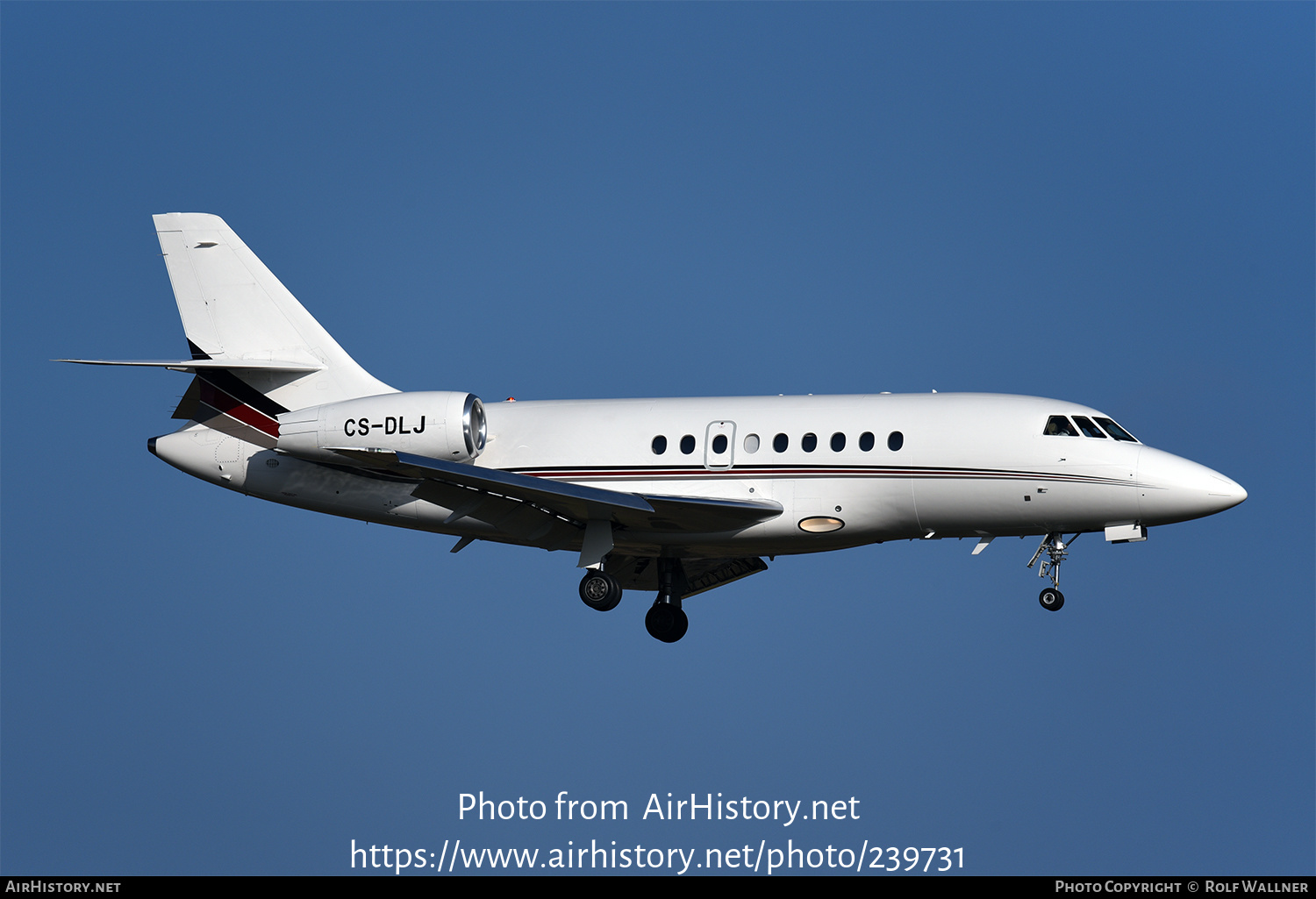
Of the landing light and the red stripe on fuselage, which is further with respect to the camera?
the red stripe on fuselage

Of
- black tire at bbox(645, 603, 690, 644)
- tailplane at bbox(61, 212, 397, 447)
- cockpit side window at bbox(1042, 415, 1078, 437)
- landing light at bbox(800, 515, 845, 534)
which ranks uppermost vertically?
tailplane at bbox(61, 212, 397, 447)

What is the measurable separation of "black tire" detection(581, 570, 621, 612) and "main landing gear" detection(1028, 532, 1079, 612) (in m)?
7.56

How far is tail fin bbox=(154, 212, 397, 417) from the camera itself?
97.8 ft

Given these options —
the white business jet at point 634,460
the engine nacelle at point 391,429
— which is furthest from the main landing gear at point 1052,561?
the engine nacelle at point 391,429

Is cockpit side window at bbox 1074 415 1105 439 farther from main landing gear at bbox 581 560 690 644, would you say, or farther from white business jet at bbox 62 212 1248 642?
main landing gear at bbox 581 560 690 644

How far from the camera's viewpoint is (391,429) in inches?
1074

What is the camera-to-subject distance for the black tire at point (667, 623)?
3056cm

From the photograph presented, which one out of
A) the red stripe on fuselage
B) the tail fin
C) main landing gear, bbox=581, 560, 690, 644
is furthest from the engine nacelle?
main landing gear, bbox=581, 560, 690, 644

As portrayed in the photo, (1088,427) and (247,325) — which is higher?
(247,325)

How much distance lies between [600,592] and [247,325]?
9.34 metres

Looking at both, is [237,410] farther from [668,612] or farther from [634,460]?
[668,612]

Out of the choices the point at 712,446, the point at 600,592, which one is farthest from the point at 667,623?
the point at 712,446

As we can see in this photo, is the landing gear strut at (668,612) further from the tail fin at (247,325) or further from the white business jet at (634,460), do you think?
the tail fin at (247,325)

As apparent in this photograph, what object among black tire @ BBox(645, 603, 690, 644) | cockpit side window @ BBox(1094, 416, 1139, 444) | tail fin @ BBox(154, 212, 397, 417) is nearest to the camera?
cockpit side window @ BBox(1094, 416, 1139, 444)
